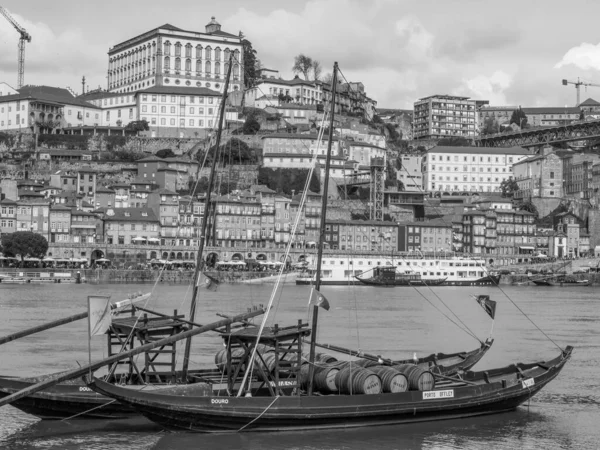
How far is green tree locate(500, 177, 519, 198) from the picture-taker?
144 metres

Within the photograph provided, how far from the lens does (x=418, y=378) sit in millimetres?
22438

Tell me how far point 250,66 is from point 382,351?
120m

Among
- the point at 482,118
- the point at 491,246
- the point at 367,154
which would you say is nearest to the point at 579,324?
the point at 491,246

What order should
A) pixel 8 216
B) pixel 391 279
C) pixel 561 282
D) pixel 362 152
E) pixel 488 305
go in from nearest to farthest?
pixel 488 305, pixel 391 279, pixel 8 216, pixel 561 282, pixel 362 152

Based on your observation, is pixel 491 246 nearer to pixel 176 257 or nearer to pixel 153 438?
pixel 176 257

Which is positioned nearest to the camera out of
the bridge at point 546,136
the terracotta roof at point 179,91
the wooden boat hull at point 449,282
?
the wooden boat hull at point 449,282

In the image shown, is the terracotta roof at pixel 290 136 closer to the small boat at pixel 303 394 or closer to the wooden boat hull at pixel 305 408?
the small boat at pixel 303 394

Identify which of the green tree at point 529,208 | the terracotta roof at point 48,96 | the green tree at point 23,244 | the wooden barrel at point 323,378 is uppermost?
the terracotta roof at point 48,96

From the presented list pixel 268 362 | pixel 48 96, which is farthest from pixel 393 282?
pixel 268 362

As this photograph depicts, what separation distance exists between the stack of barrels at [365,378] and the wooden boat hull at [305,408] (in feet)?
0.69

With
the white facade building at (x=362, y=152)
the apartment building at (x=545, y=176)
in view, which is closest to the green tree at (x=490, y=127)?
the apartment building at (x=545, y=176)

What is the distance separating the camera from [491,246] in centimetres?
12288

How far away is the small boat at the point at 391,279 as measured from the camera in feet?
318

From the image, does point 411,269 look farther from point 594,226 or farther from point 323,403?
point 323,403
